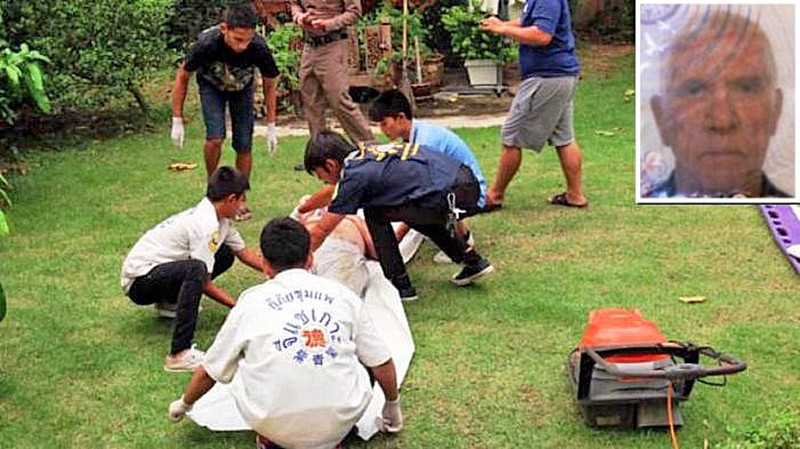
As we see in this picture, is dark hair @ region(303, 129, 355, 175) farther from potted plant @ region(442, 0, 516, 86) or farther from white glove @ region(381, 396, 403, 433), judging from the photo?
potted plant @ region(442, 0, 516, 86)

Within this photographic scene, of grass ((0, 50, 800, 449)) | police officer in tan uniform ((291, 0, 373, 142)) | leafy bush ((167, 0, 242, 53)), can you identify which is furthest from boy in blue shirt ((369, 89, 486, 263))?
leafy bush ((167, 0, 242, 53))

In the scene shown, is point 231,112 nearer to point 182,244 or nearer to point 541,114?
point 541,114

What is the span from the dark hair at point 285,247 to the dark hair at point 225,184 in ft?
3.20

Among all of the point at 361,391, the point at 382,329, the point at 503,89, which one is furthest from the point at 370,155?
the point at 503,89

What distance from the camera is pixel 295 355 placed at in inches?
130

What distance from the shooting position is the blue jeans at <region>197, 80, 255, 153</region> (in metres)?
6.28

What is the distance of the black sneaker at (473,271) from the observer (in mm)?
5156

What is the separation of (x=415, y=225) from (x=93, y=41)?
4.59 m

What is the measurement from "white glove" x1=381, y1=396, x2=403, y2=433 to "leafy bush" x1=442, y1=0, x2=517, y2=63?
6.60 m

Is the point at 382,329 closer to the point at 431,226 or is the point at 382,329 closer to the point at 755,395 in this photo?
the point at 431,226

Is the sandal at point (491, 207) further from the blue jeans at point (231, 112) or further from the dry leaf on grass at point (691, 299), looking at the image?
the dry leaf on grass at point (691, 299)

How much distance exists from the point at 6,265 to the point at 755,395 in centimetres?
371

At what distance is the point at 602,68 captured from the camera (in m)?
11.0

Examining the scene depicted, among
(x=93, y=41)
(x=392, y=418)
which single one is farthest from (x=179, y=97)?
(x=392, y=418)
